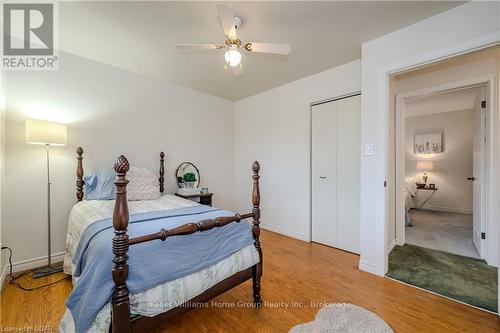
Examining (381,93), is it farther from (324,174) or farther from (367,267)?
(367,267)

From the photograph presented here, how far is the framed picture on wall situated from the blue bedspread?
19.6 feet

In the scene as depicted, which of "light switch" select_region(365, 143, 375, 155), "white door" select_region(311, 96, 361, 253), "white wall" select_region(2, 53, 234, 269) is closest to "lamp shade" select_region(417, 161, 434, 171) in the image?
"white door" select_region(311, 96, 361, 253)

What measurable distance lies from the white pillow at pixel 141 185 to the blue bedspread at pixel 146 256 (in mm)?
1055

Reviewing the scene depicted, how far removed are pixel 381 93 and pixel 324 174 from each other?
132 centimetres

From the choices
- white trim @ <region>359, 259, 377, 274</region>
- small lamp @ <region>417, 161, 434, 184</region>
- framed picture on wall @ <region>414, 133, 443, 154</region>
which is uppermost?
framed picture on wall @ <region>414, 133, 443, 154</region>

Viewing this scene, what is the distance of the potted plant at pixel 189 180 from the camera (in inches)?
139

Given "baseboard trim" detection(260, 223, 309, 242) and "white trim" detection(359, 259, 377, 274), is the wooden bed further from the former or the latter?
"baseboard trim" detection(260, 223, 309, 242)

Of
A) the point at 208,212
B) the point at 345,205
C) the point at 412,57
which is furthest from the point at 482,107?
the point at 208,212

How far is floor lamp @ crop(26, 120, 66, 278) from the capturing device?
214 centimetres

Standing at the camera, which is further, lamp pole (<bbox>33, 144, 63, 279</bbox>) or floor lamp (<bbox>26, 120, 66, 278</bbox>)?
lamp pole (<bbox>33, 144, 63, 279</bbox>)

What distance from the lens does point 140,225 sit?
1.57 metres

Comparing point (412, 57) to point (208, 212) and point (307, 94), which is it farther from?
point (208, 212)

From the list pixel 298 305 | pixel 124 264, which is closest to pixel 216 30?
pixel 124 264

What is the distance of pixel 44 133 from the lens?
86.4 inches
